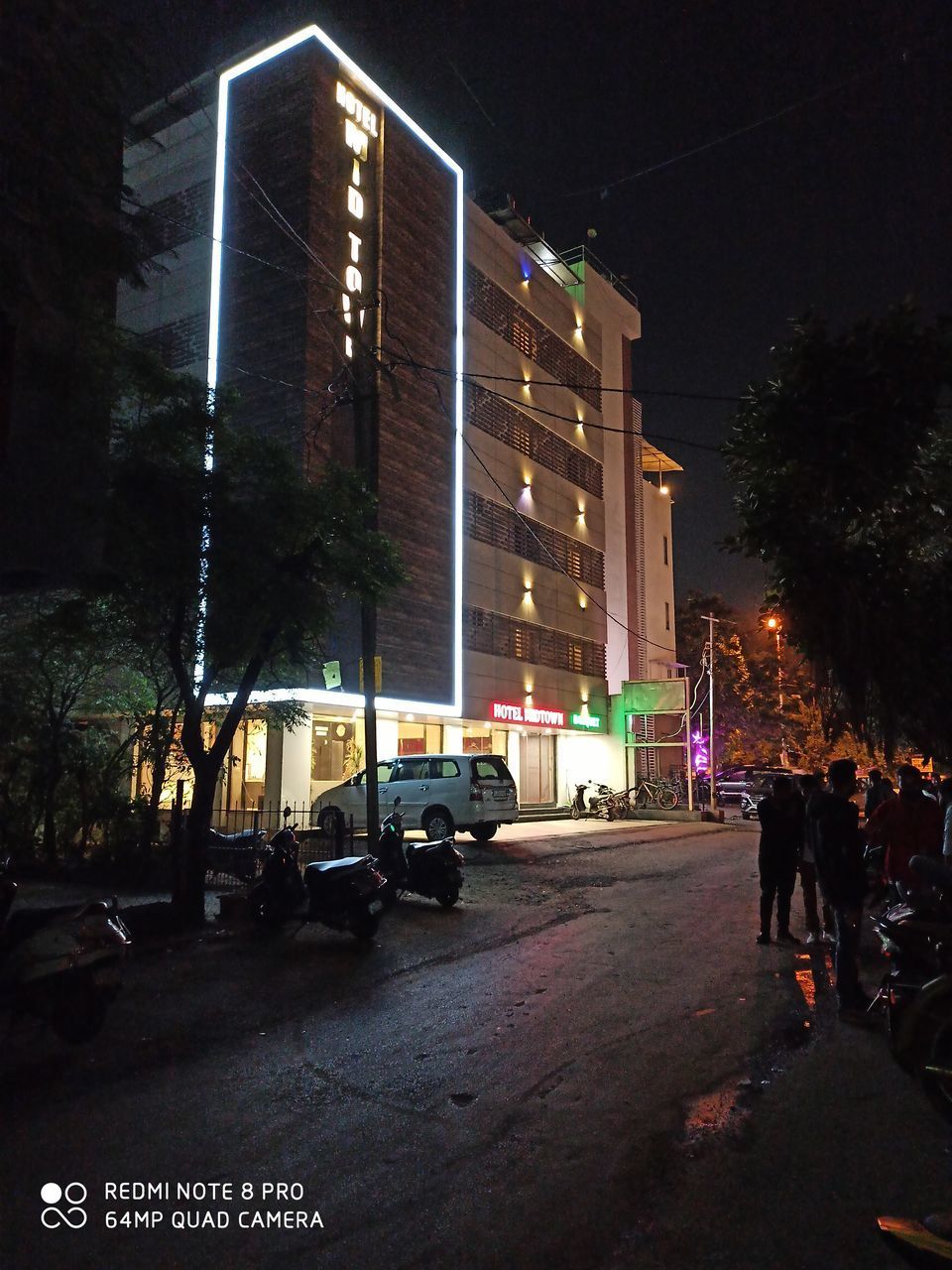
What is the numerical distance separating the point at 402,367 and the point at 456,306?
4724 mm

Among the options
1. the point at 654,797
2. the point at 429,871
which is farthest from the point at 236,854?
the point at 654,797

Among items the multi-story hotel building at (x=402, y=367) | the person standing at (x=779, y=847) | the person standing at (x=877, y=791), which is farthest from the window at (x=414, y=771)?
the person standing at (x=779, y=847)

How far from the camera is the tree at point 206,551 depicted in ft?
31.6

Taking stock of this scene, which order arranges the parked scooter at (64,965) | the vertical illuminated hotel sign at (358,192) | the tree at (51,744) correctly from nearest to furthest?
the parked scooter at (64,965)
the tree at (51,744)
the vertical illuminated hotel sign at (358,192)

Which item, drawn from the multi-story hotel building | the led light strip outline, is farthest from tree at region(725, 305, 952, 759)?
the led light strip outline

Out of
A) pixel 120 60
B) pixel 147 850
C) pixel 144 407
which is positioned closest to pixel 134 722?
pixel 147 850

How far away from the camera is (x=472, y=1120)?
4.61m

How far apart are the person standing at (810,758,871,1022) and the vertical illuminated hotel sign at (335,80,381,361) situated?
19.4 m

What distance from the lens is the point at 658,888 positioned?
1338cm

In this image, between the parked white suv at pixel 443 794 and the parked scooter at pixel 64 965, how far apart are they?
13.3 meters

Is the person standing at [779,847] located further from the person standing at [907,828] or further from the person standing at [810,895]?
the person standing at [907,828]

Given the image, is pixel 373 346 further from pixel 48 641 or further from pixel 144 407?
pixel 48 641

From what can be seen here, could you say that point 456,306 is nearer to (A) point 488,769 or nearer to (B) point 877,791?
(A) point 488,769

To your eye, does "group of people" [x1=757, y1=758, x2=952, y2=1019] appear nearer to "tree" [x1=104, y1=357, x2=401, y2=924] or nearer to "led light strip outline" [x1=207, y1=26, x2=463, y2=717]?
"tree" [x1=104, y1=357, x2=401, y2=924]
